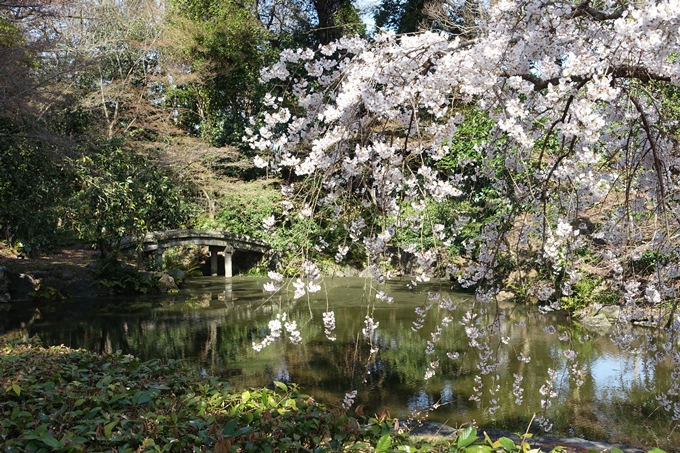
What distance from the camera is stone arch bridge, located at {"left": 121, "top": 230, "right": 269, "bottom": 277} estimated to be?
995 cm

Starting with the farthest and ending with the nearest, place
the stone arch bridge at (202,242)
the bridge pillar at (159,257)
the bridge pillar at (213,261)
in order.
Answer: the bridge pillar at (213,261) → the bridge pillar at (159,257) → the stone arch bridge at (202,242)

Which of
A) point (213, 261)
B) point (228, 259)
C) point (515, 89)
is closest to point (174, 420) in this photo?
point (515, 89)

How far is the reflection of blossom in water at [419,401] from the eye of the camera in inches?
162

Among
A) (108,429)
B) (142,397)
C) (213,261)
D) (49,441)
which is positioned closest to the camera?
(49,441)

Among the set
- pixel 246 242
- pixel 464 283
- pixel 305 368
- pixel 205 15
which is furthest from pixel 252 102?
pixel 464 283

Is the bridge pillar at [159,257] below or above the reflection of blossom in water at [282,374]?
above

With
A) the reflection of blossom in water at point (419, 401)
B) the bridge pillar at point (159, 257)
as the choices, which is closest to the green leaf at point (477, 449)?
the reflection of blossom in water at point (419, 401)

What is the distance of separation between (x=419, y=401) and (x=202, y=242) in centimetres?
745

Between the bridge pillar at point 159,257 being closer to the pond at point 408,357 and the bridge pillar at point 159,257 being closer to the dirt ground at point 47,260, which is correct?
the dirt ground at point 47,260

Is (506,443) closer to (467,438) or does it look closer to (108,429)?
(467,438)

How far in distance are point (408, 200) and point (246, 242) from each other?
9.26 metres

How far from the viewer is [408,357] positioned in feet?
18.1

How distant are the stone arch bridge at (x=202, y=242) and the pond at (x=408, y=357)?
148cm

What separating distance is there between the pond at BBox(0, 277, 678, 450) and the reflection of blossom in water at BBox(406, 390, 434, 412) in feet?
0.05
